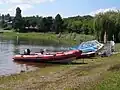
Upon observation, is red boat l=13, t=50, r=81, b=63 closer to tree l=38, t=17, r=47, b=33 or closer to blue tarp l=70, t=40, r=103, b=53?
blue tarp l=70, t=40, r=103, b=53

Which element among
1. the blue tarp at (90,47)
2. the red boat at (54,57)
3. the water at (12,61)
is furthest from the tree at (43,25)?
the red boat at (54,57)

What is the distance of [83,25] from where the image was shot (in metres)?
126

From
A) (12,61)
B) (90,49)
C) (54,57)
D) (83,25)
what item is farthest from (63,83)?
(83,25)

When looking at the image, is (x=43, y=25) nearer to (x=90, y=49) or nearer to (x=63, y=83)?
(x=90, y=49)

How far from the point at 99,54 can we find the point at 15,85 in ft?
83.3

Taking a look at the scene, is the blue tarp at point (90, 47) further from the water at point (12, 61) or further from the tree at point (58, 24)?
the tree at point (58, 24)

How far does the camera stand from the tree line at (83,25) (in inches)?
2827

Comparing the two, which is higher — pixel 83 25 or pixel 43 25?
pixel 43 25

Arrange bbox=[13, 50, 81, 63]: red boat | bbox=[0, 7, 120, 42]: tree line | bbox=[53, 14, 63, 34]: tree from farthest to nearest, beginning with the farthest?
1. bbox=[53, 14, 63, 34]: tree
2. bbox=[0, 7, 120, 42]: tree line
3. bbox=[13, 50, 81, 63]: red boat

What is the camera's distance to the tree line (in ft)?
236

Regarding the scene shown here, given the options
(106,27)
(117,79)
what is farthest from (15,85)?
(106,27)

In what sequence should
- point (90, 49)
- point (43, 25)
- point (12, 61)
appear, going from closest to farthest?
point (12, 61) < point (90, 49) < point (43, 25)

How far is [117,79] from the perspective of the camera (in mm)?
17422

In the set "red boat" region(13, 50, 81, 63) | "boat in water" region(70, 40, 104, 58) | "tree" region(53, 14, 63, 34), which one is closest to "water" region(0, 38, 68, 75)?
"red boat" region(13, 50, 81, 63)
